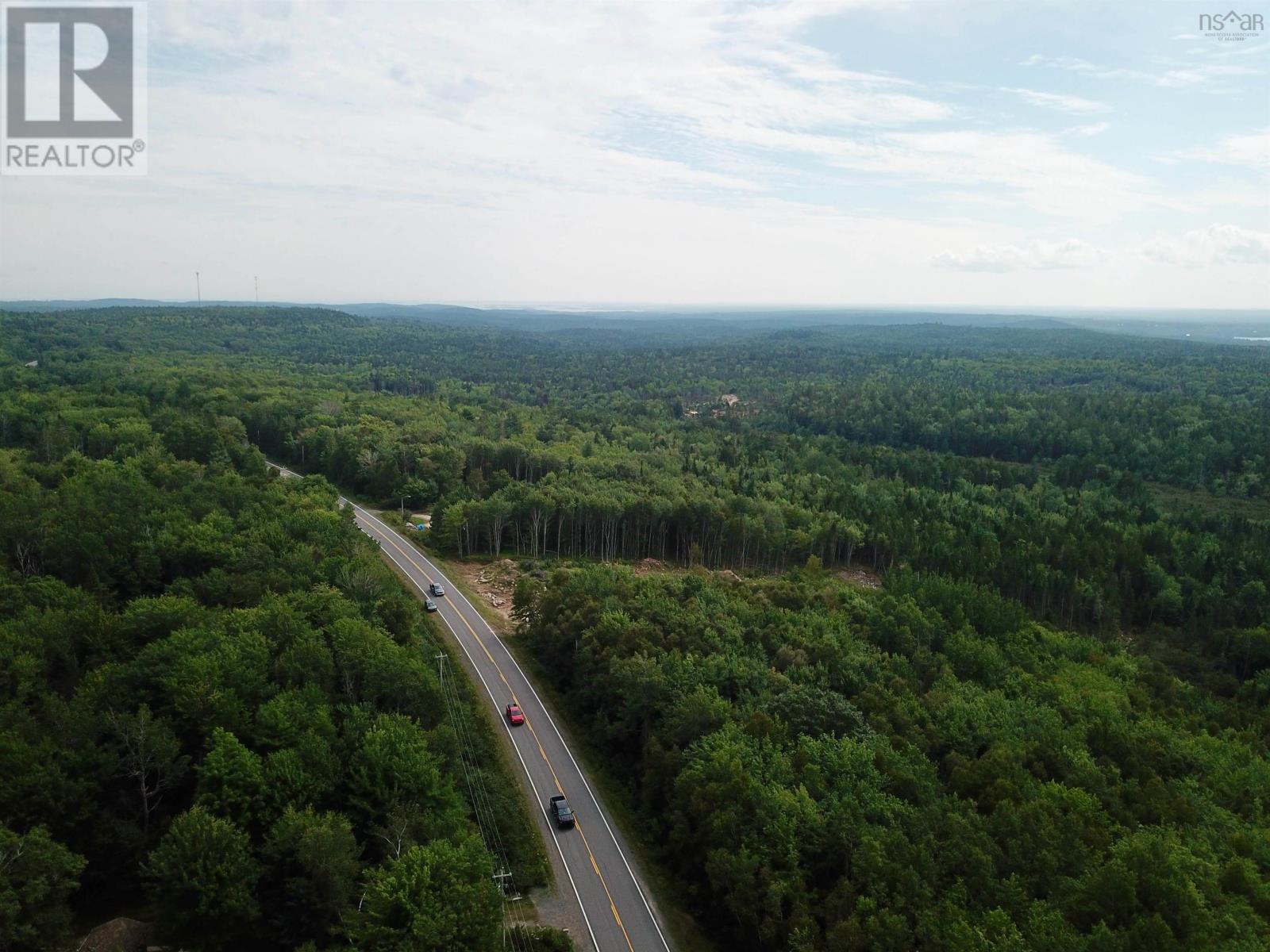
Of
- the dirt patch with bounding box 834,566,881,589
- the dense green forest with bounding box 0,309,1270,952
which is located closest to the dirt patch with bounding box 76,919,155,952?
the dense green forest with bounding box 0,309,1270,952

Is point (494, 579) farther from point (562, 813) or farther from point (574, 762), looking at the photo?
point (562, 813)

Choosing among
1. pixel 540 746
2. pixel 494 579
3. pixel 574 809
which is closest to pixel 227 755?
pixel 574 809

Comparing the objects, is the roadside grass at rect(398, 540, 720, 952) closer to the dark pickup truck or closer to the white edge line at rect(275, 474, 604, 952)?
the white edge line at rect(275, 474, 604, 952)

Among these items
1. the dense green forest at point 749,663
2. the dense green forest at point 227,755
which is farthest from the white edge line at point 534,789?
the dense green forest at point 749,663

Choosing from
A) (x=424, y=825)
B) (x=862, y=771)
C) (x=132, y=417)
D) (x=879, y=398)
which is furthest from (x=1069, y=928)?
(x=879, y=398)

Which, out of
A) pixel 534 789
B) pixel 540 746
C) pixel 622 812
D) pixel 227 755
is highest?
pixel 227 755

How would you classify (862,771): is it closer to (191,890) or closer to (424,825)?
(424,825)

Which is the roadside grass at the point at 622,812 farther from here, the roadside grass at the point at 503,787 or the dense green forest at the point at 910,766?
the roadside grass at the point at 503,787
